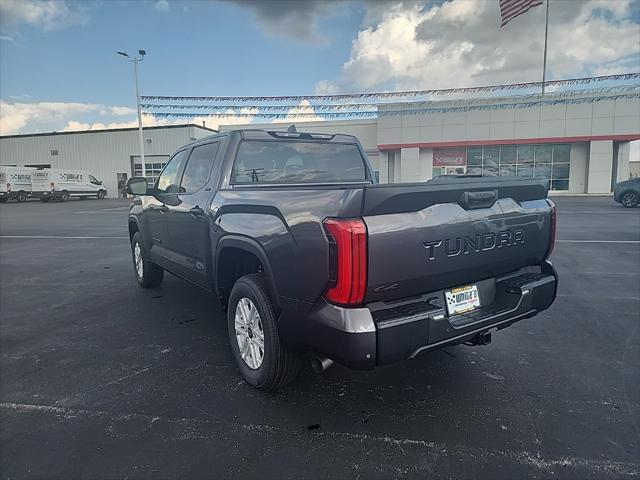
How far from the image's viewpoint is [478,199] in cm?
281

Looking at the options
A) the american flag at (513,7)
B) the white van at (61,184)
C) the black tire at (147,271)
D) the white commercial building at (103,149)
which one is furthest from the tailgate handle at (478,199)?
the white commercial building at (103,149)

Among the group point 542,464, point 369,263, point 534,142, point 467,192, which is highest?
point 534,142

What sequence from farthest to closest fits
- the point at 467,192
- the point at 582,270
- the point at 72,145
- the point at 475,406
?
the point at 72,145 → the point at 582,270 → the point at 475,406 → the point at 467,192

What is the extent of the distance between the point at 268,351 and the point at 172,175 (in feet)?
9.59

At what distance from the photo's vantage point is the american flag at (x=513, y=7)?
855 inches

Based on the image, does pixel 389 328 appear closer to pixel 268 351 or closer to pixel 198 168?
pixel 268 351

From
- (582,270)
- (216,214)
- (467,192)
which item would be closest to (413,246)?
(467,192)

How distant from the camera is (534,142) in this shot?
3178cm

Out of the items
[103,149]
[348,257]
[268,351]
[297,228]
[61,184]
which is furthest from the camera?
[103,149]

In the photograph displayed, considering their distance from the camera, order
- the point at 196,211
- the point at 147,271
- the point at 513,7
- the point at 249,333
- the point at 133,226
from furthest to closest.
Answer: the point at 513,7 → the point at 133,226 → the point at 147,271 → the point at 196,211 → the point at 249,333

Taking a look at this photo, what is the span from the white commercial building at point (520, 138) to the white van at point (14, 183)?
27.0 m

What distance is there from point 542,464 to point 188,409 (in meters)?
2.22

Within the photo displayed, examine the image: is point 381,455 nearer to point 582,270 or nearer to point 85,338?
point 85,338

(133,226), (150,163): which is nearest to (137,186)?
(133,226)
